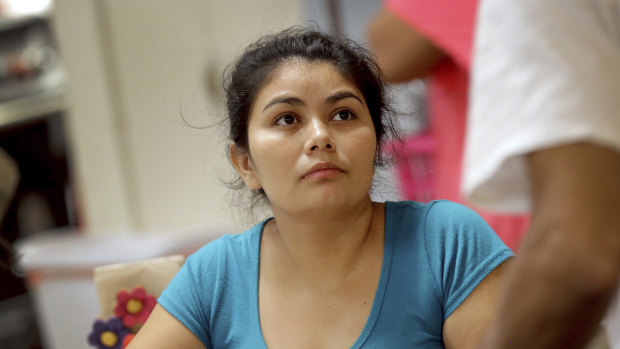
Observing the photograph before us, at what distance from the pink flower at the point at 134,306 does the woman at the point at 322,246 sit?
0.03 m

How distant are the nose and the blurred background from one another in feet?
5.70

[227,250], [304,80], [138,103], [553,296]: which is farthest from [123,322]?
[138,103]

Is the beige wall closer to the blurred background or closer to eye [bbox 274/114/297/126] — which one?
the blurred background

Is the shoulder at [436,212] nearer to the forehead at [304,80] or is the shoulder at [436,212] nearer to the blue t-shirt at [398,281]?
the blue t-shirt at [398,281]

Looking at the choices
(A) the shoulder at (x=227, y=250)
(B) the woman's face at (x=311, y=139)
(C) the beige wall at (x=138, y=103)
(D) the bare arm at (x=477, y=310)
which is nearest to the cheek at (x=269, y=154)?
(B) the woman's face at (x=311, y=139)

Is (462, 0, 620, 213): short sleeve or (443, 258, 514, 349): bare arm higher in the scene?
(462, 0, 620, 213): short sleeve

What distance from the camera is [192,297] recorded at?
0.82 m

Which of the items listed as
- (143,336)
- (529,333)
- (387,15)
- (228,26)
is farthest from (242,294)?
(228,26)

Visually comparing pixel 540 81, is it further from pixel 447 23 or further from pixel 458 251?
pixel 447 23

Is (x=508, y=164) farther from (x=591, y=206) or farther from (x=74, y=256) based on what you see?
(x=74, y=256)

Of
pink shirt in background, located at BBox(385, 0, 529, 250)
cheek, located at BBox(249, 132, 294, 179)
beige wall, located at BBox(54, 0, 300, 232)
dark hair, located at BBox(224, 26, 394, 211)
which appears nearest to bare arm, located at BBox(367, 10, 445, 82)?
pink shirt in background, located at BBox(385, 0, 529, 250)

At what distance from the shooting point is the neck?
2.53 feet

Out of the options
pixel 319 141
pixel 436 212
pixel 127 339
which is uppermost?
pixel 319 141

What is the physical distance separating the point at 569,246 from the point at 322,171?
299 millimetres
